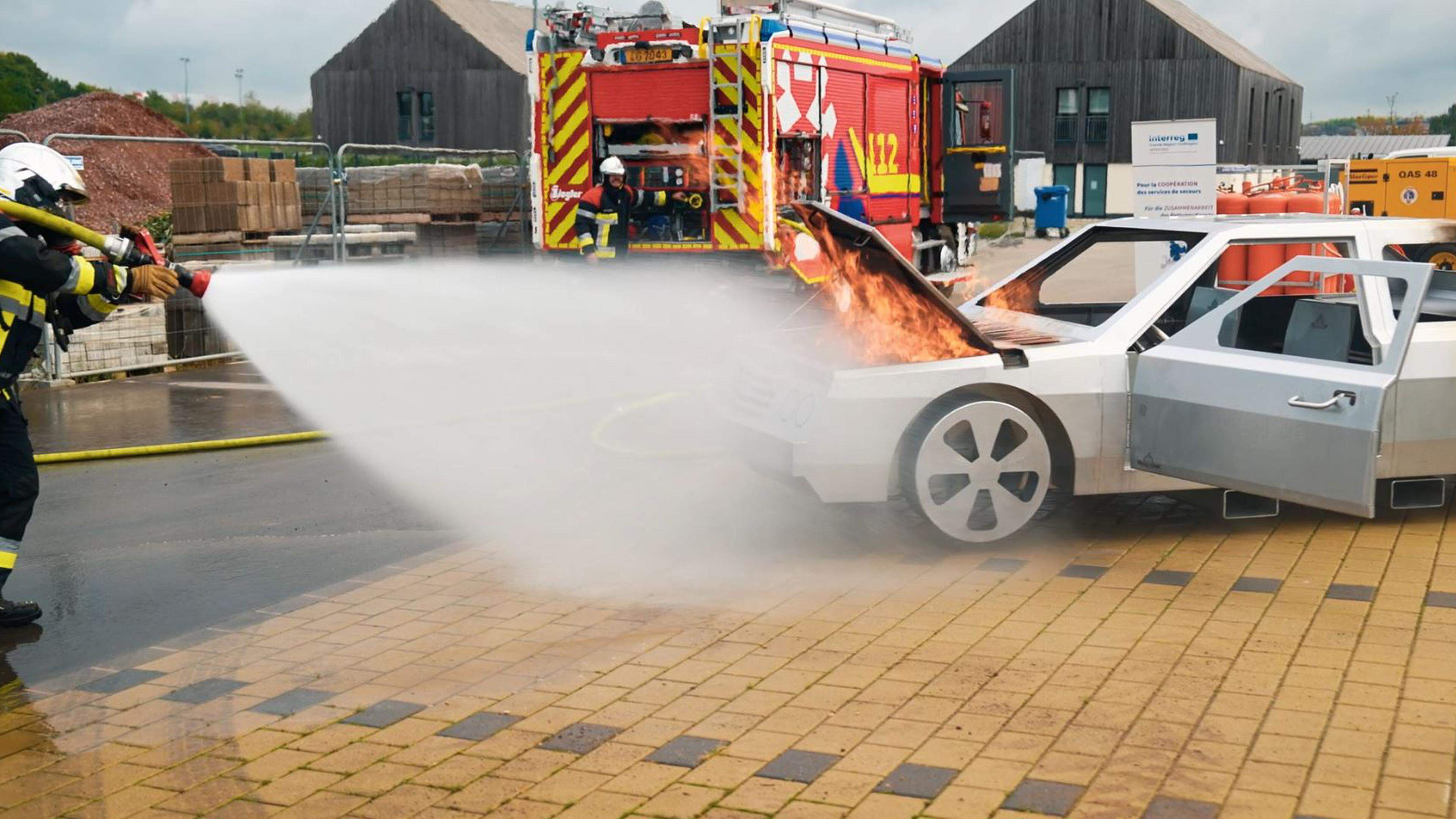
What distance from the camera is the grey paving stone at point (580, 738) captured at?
176 inches

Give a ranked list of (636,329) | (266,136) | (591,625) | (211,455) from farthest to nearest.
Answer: (266,136), (636,329), (211,455), (591,625)

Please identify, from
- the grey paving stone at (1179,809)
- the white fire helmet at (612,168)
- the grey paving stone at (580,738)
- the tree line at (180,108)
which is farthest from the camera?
the tree line at (180,108)

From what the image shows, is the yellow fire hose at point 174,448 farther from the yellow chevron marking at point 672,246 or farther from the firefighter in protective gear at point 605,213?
the yellow chevron marking at point 672,246

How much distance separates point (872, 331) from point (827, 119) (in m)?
9.47

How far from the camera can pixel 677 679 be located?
5.08 metres

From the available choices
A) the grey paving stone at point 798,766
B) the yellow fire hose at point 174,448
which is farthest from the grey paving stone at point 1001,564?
the yellow fire hose at point 174,448

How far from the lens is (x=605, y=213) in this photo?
48.8 feet

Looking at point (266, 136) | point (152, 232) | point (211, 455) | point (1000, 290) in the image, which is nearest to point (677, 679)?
point (1000, 290)

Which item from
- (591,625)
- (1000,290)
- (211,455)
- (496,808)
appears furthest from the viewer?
(211,455)

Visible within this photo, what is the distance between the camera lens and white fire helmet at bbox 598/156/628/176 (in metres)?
14.7

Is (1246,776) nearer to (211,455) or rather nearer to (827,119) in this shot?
(211,455)

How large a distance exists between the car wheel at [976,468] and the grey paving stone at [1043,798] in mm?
2519

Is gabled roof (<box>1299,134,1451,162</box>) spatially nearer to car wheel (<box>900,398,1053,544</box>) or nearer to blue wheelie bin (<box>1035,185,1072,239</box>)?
blue wheelie bin (<box>1035,185,1072,239</box>)

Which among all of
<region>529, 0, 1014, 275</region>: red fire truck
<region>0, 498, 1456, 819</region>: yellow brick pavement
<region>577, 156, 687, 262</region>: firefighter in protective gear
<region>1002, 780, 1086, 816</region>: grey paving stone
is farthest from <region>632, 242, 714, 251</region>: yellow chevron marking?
<region>1002, 780, 1086, 816</region>: grey paving stone
